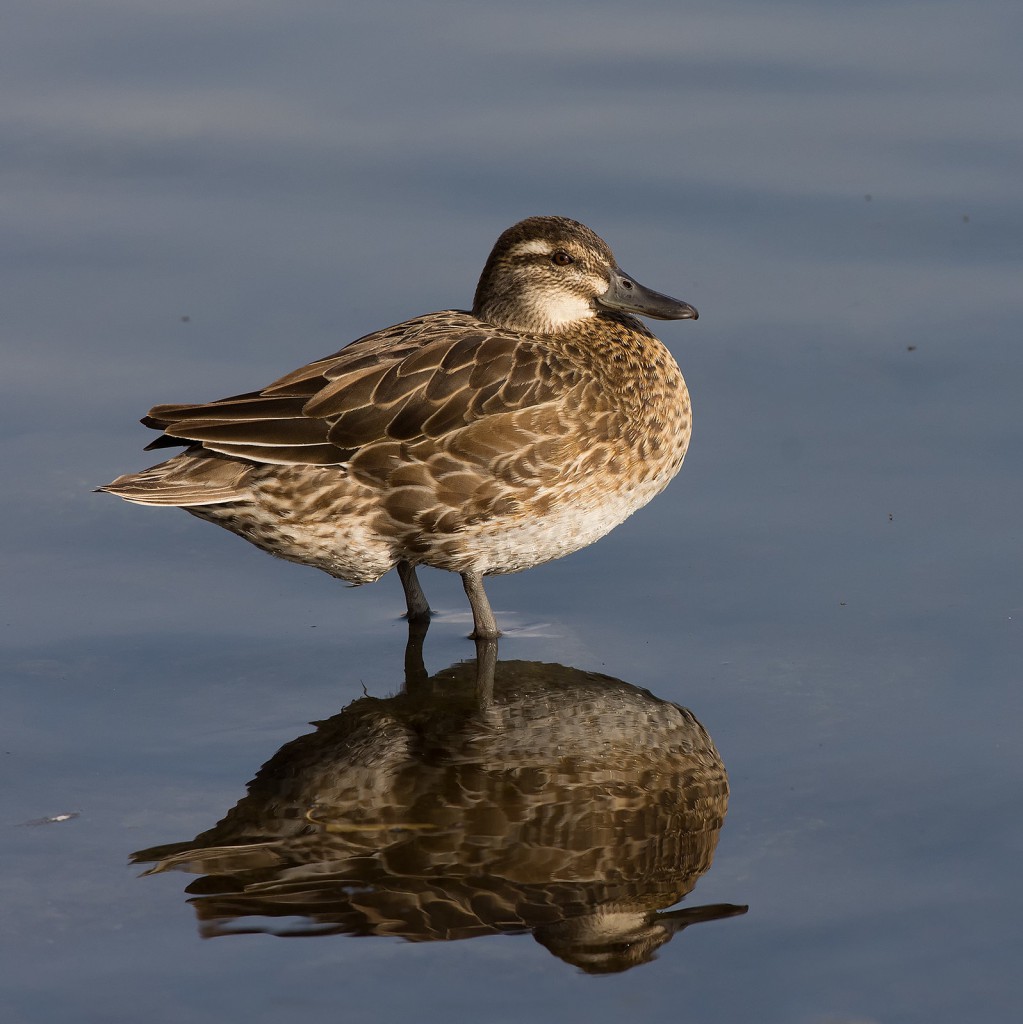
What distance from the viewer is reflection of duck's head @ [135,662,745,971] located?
16.6 feet

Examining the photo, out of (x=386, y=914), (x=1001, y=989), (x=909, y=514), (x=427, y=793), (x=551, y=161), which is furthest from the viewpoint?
(x=551, y=161)

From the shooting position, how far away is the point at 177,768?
593 centimetres

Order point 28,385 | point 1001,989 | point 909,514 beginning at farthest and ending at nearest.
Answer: point 28,385 → point 909,514 → point 1001,989

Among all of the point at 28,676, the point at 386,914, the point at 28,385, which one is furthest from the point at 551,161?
the point at 386,914

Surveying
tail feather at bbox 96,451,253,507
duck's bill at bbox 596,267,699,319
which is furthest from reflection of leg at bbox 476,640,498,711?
duck's bill at bbox 596,267,699,319

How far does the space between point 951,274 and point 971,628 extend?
304cm

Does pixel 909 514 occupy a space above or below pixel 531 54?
below

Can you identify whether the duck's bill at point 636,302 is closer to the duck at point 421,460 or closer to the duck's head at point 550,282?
the duck's head at point 550,282

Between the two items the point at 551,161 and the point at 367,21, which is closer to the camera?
the point at 551,161

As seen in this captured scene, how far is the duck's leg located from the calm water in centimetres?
9

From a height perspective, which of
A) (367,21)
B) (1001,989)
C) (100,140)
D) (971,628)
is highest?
(367,21)

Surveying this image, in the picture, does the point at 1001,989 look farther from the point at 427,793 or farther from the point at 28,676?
the point at 28,676

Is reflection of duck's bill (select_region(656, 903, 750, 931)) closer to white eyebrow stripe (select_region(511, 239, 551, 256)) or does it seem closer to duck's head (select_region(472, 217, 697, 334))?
duck's head (select_region(472, 217, 697, 334))

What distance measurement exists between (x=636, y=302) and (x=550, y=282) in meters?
0.40
